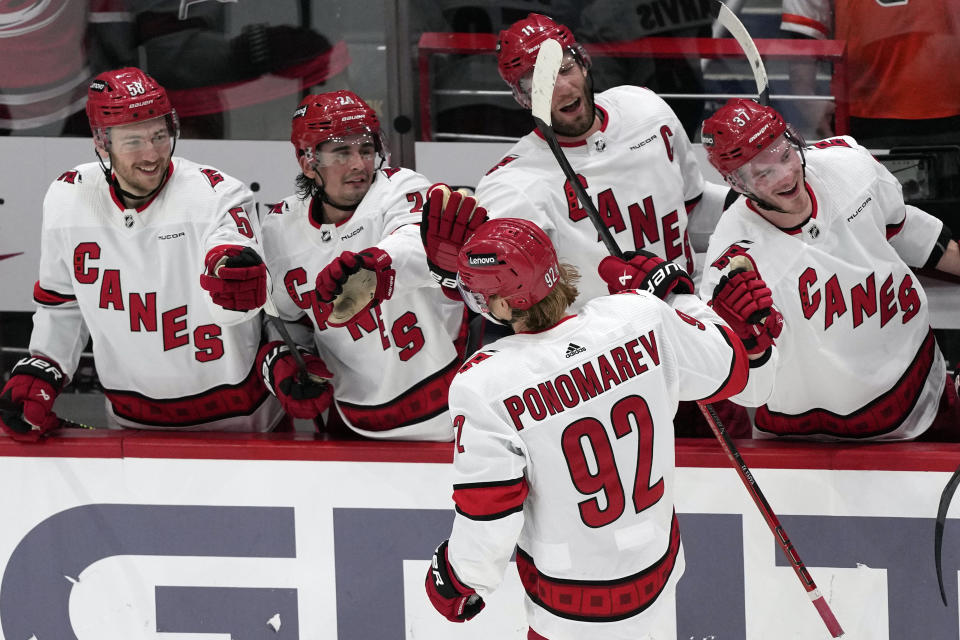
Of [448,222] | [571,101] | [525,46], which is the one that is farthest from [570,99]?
[448,222]

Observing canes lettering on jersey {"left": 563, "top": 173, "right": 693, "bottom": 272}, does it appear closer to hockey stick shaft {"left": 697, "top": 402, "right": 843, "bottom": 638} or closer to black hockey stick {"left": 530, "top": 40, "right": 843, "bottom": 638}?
black hockey stick {"left": 530, "top": 40, "right": 843, "bottom": 638}

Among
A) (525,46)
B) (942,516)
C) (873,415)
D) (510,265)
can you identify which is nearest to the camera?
(510,265)

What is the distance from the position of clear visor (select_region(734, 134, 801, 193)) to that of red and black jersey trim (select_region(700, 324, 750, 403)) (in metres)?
0.48

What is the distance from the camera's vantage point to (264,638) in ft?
9.62

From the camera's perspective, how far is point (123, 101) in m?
2.90

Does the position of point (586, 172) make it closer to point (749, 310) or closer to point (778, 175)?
point (778, 175)

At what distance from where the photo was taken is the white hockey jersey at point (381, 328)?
295 centimetres

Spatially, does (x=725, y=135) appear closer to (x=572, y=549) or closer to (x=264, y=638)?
(x=572, y=549)

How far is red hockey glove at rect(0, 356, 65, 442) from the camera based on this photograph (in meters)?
2.95

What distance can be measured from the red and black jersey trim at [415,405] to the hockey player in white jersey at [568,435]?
2.35 ft

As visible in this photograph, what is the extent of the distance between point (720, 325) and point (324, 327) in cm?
108

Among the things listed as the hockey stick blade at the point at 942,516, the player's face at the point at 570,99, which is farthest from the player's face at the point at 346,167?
the hockey stick blade at the point at 942,516

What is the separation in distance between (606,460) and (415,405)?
0.90 metres

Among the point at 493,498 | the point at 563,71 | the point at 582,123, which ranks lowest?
the point at 493,498
